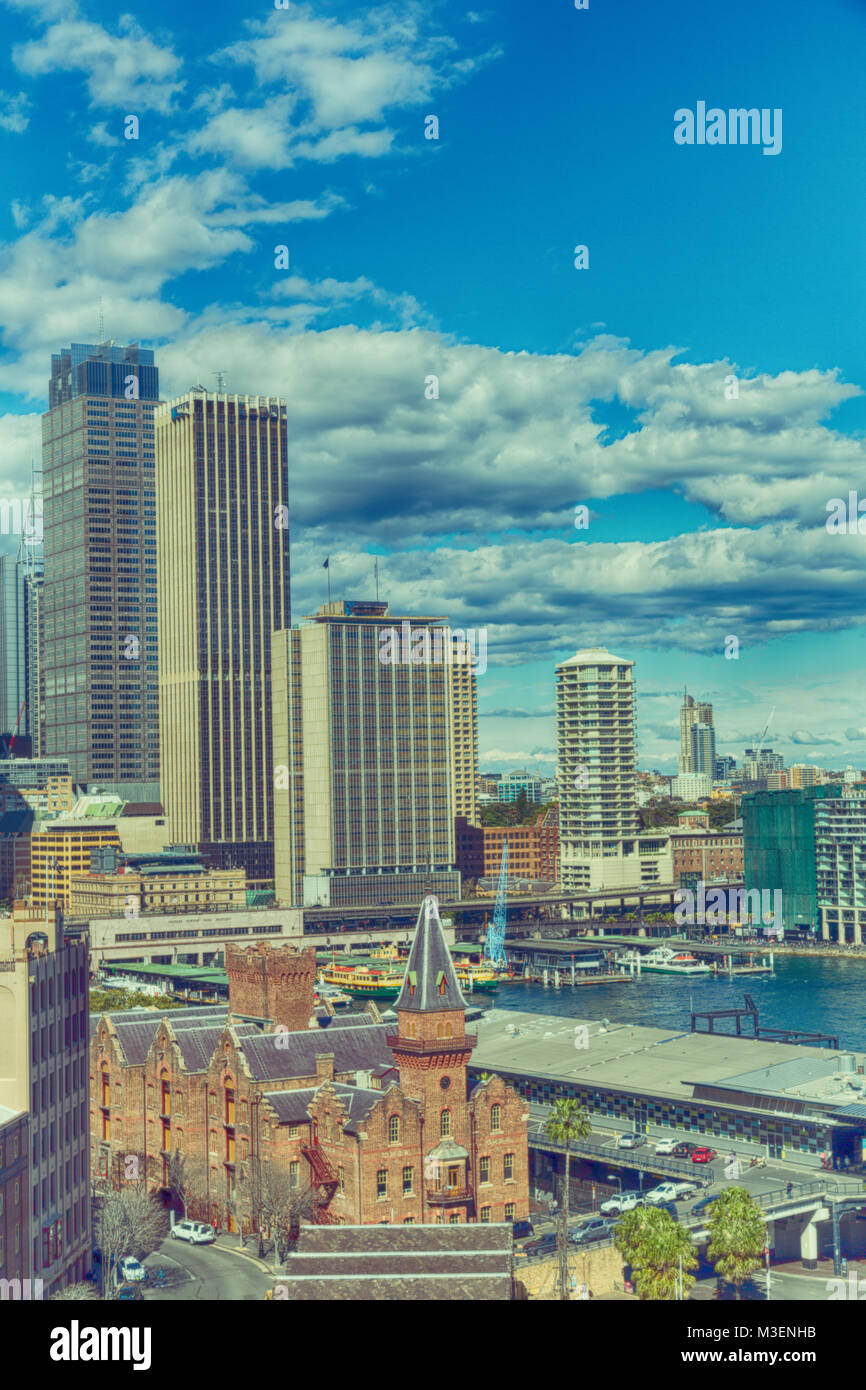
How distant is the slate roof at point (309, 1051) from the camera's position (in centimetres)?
3766

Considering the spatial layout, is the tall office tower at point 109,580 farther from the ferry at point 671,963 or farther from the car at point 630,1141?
the car at point 630,1141

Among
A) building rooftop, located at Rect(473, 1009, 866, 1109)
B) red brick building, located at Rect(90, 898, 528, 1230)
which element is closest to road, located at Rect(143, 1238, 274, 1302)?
red brick building, located at Rect(90, 898, 528, 1230)

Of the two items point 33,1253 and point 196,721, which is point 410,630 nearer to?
point 196,721

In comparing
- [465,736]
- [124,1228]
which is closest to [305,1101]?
[124,1228]

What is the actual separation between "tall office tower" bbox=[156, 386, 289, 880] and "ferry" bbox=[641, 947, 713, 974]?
52.0 m

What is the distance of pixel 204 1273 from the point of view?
32.4 m

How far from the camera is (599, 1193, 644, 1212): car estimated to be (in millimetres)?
36156

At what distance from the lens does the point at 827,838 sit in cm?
12975

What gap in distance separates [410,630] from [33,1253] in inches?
4302

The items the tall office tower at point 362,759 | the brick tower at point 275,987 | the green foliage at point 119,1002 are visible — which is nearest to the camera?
the brick tower at point 275,987

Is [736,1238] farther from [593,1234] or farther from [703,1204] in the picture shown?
[703,1204]

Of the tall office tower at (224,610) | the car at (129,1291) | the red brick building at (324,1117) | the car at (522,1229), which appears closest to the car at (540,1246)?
the car at (522,1229)

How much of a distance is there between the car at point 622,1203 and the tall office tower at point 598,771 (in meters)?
113
